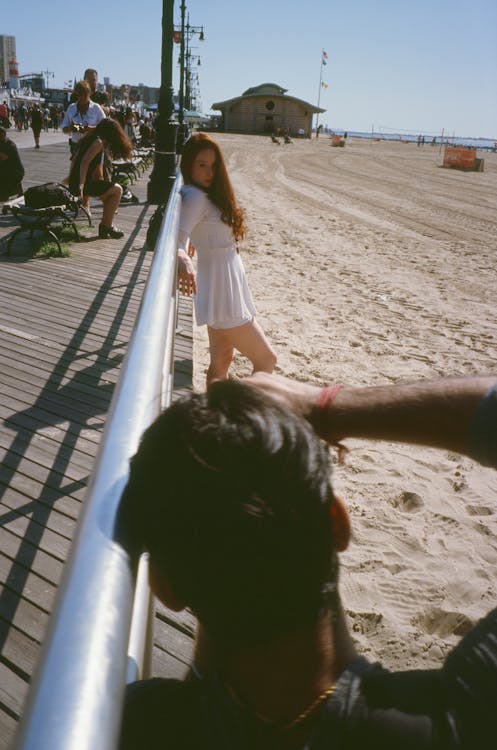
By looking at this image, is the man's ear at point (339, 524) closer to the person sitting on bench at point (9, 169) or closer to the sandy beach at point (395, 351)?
the sandy beach at point (395, 351)

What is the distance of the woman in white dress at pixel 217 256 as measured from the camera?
415cm

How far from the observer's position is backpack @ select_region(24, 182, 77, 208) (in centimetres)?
888

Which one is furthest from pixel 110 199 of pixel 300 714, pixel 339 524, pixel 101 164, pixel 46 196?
pixel 300 714

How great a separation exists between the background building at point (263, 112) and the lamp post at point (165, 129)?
6820cm

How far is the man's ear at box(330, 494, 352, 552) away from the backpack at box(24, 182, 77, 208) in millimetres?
8929

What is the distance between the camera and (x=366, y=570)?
3.16 metres

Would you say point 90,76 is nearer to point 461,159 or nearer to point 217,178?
point 217,178

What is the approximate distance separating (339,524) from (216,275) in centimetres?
344

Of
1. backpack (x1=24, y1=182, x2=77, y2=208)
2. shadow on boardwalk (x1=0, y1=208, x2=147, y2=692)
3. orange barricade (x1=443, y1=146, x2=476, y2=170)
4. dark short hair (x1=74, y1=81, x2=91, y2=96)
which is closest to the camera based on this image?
shadow on boardwalk (x1=0, y1=208, x2=147, y2=692)

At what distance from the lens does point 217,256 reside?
4.30 m

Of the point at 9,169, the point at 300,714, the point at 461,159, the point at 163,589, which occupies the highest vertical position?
the point at 461,159

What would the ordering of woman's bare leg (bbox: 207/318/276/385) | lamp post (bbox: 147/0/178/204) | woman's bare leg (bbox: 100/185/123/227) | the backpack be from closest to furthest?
woman's bare leg (bbox: 207/318/276/385) < the backpack < woman's bare leg (bbox: 100/185/123/227) < lamp post (bbox: 147/0/178/204)

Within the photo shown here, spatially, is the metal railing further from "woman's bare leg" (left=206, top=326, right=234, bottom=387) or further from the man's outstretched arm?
"woman's bare leg" (left=206, top=326, right=234, bottom=387)

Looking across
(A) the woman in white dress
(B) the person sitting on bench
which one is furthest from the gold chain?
(B) the person sitting on bench
